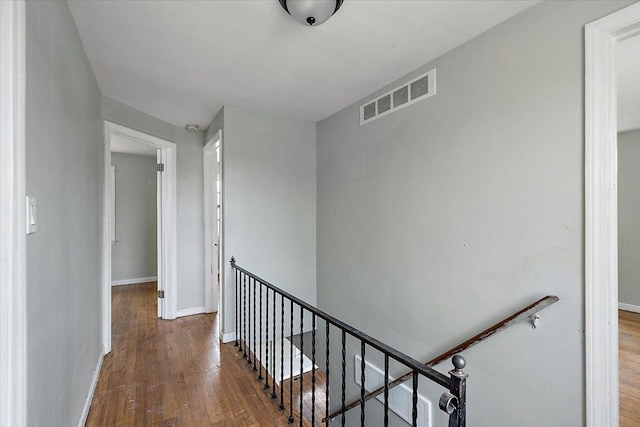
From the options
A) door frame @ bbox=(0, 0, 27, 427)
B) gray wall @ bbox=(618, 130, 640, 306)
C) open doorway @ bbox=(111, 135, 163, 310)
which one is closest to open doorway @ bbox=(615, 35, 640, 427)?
gray wall @ bbox=(618, 130, 640, 306)

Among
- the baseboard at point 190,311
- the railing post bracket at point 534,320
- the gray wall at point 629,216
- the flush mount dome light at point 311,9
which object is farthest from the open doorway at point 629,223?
the baseboard at point 190,311

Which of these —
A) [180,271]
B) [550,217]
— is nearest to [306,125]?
[180,271]

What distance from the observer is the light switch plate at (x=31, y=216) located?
0.94 m

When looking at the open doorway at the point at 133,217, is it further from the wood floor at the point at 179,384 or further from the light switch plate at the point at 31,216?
the light switch plate at the point at 31,216

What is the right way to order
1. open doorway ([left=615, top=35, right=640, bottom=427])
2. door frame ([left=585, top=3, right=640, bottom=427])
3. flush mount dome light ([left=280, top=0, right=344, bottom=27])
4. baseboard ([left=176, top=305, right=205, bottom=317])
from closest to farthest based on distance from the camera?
door frame ([left=585, top=3, right=640, bottom=427]) → flush mount dome light ([left=280, top=0, right=344, bottom=27]) → open doorway ([left=615, top=35, right=640, bottom=427]) → baseboard ([left=176, top=305, right=205, bottom=317])

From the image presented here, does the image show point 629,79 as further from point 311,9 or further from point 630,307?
point 630,307

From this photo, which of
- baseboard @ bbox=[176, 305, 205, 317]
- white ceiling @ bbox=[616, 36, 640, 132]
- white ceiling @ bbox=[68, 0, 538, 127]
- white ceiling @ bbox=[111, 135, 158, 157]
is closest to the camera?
white ceiling @ bbox=[68, 0, 538, 127]

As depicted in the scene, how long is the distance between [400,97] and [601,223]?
1582 mm

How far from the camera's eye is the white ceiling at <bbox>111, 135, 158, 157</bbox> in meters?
4.28

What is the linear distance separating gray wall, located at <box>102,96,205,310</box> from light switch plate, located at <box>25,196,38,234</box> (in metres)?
2.54

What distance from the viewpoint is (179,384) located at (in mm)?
2084

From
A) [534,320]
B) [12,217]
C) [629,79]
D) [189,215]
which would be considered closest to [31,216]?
[12,217]

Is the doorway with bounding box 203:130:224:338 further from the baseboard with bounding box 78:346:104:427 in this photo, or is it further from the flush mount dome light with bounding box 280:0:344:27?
the flush mount dome light with bounding box 280:0:344:27

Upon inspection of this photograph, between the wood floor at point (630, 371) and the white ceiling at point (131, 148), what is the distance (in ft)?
18.9
